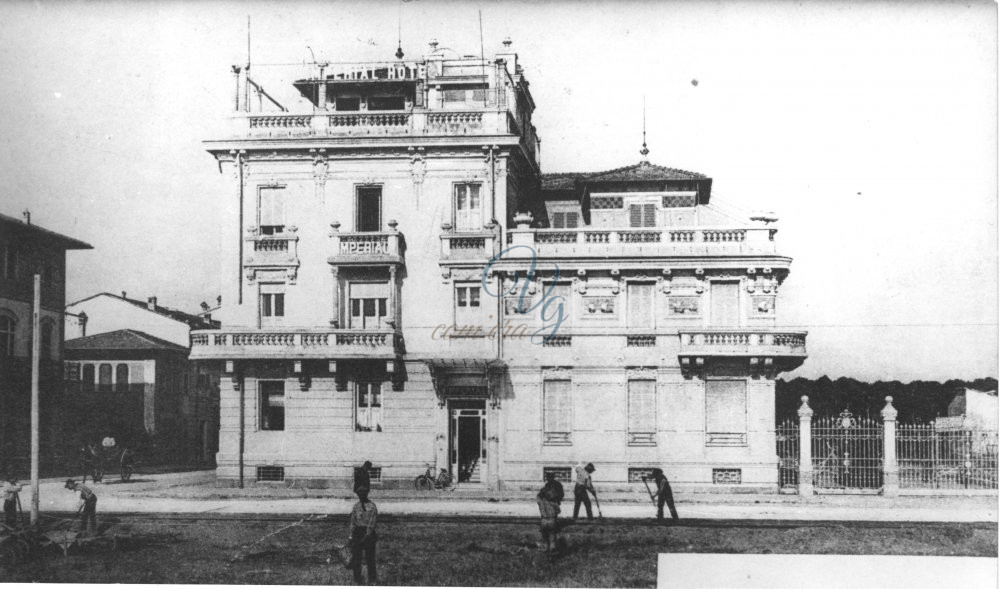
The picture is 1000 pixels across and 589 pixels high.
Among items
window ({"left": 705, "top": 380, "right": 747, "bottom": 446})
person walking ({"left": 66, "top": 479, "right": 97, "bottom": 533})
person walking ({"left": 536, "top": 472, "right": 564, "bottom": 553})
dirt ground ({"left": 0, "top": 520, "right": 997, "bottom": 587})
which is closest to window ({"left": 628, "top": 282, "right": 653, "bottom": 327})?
window ({"left": 705, "top": 380, "right": 747, "bottom": 446})

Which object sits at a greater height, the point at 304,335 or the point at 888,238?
the point at 888,238

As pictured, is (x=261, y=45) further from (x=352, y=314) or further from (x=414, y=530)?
(x=414, y=530)

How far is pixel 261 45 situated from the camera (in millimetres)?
19031

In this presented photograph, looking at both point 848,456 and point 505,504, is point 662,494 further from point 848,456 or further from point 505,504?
point 848,456

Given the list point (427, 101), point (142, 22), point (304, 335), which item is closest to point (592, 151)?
point (427, 101)

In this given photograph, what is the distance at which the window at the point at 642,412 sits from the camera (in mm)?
20781

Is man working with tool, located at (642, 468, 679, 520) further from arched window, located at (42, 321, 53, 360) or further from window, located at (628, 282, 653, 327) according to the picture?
arched window, located at (42, 321, 53, 360)

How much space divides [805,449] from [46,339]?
17.4 meters

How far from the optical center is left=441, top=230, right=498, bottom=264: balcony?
2230 cm

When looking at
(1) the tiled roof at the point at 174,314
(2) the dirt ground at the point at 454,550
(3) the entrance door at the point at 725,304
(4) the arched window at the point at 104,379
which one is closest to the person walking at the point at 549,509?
(2) the dirt ground at the point at 454,550

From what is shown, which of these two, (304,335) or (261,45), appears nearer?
(261,45)

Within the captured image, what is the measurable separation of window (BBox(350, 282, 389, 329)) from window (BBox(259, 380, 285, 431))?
229 centimetres

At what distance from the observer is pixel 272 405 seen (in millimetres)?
22484

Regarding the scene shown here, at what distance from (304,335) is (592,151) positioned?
791cm
